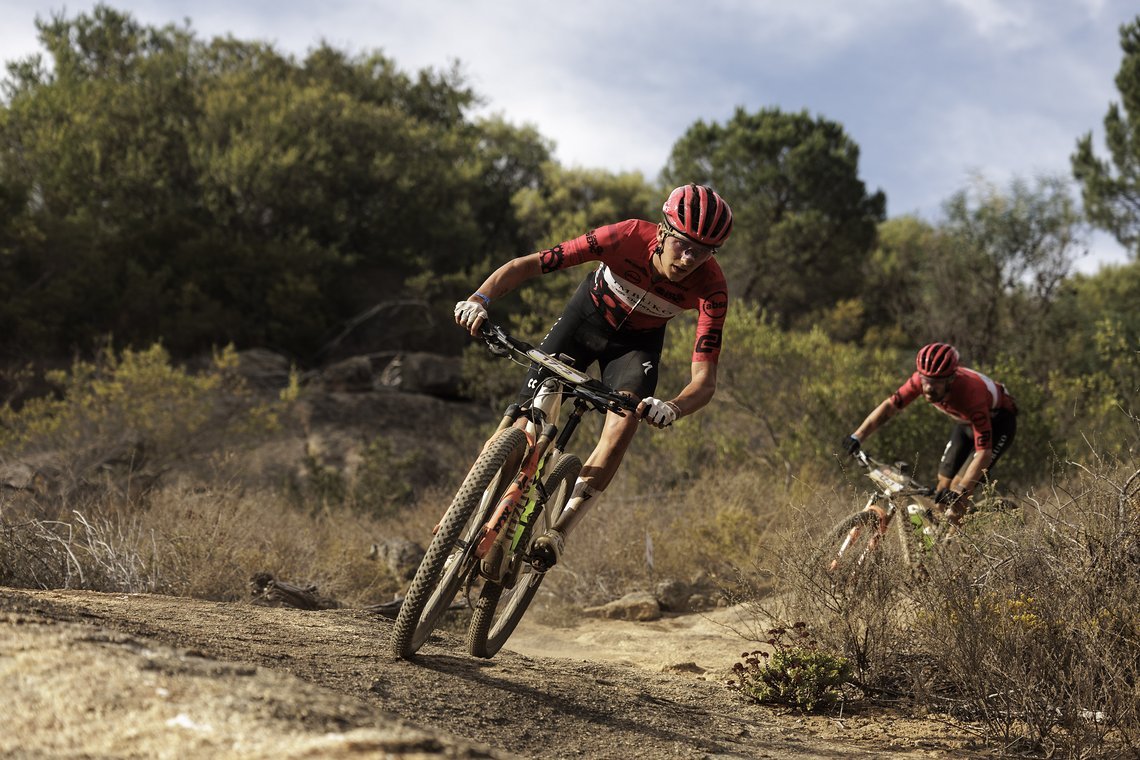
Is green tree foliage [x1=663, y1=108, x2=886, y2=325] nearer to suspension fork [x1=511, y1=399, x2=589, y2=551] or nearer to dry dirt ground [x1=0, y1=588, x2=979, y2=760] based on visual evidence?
dry dirt ground [x1=0, y1=588, x2=979, y2=760]

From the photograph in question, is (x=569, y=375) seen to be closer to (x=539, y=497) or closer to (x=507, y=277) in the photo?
(x=539, y=497)

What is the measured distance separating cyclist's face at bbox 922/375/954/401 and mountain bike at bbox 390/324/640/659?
14.7 ft

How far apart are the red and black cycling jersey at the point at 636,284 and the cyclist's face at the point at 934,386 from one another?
358cm

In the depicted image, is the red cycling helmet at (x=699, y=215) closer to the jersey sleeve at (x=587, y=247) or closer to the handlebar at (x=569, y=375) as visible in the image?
the jersey sleeve at (x=587, y=247)

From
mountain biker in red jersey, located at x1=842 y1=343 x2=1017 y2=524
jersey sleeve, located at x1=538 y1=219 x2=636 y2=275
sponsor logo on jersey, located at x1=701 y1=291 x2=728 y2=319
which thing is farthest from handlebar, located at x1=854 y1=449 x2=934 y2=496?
jersey sleeve, located at x1=538 y1=219 x2=636 y2=275

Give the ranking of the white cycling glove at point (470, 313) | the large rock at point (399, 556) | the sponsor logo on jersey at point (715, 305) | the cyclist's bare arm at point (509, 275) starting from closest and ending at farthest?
1. the white cycling glove at point (470, 313)
2. the cyclist's bare arm at point (509, 275)
3. the sponsor logo on jersey at point (715, 305)
4. the large rock at point (399, 556)

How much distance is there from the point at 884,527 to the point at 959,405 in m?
2.08

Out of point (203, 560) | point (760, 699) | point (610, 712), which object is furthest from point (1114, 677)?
point (203, 560)

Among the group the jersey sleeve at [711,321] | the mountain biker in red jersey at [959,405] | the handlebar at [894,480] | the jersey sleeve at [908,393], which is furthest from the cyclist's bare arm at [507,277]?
the jersey sleeve at [908,393]

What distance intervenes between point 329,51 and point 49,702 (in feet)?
110

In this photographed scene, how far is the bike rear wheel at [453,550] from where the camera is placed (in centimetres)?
465


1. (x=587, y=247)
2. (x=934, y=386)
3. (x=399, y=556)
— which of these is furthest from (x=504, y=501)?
(x=399, y=556)

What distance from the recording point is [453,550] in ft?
15.6

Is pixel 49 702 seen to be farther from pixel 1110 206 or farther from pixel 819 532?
pixel 1110 206
